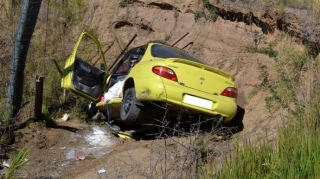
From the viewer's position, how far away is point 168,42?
14438 mm

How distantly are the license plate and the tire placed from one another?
0.82 meters

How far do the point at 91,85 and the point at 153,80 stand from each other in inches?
98.2

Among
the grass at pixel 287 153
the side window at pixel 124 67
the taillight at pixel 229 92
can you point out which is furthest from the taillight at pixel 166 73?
the grass at pixel 287 153

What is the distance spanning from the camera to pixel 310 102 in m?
5.72

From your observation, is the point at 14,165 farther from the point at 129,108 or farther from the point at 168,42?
the point at 168,42

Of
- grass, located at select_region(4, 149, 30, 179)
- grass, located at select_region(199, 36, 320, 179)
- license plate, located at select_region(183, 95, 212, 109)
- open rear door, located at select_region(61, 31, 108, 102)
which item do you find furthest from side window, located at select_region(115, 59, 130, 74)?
grass, located at select_region(199, 36, 320, 179)

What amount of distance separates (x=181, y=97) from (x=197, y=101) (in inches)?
11.3

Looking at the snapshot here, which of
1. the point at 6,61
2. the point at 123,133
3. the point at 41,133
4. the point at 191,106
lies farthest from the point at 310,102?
the point at 6,61

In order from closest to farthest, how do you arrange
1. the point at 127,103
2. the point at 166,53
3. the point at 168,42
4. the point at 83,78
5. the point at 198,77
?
the point at 198,77 < the point at 127,103 < the point at 166,53 < the point at 83,78 < the point at 168,42

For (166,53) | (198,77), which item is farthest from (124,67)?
(198,77)

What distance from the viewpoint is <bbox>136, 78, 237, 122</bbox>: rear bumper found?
8.05 meters

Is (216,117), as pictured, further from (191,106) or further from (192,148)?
(192,148)

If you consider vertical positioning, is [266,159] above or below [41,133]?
above

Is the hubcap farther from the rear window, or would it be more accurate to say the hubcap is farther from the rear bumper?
the rear window
